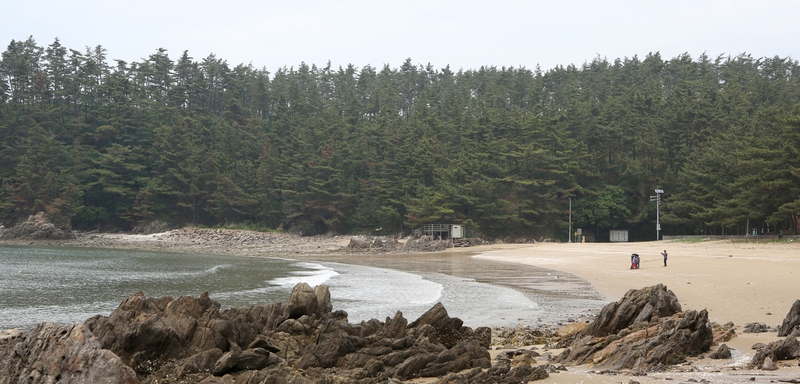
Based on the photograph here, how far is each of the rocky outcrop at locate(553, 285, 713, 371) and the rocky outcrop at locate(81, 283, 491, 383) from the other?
199 cm

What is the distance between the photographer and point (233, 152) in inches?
3780

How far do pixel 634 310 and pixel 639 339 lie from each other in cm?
230

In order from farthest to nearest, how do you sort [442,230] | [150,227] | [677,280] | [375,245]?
[150,227], [442,230], [375,245], [677,280]

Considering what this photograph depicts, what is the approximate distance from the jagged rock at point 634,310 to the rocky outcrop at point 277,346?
2574 millimetres

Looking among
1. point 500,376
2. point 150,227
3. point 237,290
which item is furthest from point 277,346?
point 150,227

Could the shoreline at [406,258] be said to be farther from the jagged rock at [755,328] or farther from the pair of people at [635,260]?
the jagged rock at [755,328]

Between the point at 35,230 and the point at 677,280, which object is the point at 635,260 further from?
the point at 35,230

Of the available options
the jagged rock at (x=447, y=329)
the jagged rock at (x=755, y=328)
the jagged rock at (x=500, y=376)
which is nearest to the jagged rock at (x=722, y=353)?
the jagged rock at (x=755, y=328)

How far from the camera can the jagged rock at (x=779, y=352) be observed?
1017cm

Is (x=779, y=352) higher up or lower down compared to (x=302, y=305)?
lower down

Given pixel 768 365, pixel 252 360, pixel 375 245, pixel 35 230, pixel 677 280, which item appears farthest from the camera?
pixel 35 230

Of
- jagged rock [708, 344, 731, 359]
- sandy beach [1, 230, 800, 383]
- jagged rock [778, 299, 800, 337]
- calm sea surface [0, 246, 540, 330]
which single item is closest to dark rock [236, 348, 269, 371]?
sandy beach [1, 230, 800, 383]

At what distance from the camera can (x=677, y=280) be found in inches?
1007

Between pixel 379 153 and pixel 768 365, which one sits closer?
pixel 768 365
